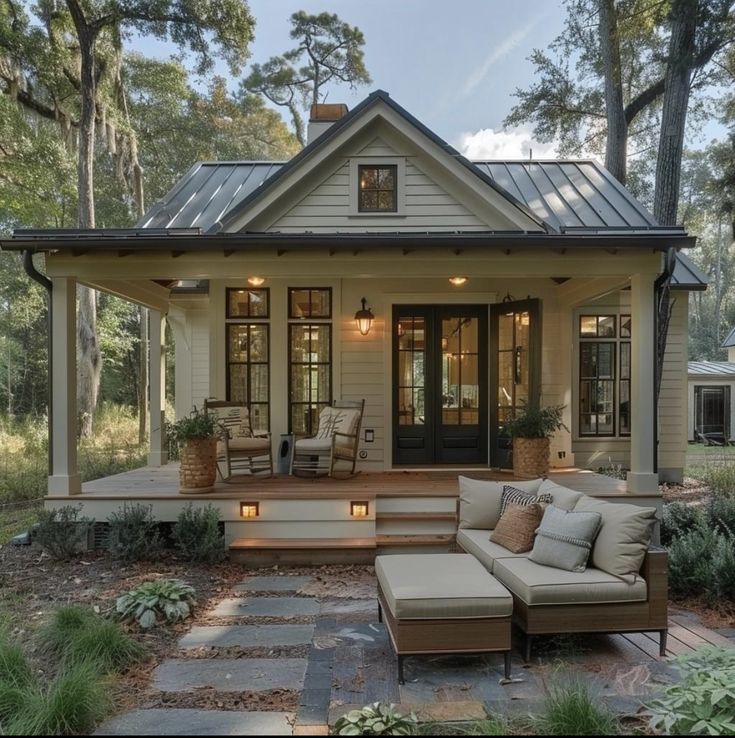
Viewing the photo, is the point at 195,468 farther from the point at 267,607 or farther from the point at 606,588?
the point at 606,588

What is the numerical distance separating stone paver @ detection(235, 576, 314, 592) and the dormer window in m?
4.22

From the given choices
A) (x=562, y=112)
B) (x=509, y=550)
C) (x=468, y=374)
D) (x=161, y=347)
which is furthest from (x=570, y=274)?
(x=562, y=112)

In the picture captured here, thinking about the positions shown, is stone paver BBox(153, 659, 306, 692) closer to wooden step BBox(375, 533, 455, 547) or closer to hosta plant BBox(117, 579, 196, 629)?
hosta plant BBox(117, 579, 196, 629)

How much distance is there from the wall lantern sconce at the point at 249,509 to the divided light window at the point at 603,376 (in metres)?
4.81

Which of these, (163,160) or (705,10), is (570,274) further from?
(163,160)

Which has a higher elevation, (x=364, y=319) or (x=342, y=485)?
(x=364, y=319)

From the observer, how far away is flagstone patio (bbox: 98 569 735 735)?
2.48m

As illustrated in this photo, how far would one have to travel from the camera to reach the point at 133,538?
483cm

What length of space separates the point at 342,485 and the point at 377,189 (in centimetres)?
355

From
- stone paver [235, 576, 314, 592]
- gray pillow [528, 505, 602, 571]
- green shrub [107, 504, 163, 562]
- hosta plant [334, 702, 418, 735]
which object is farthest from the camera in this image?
green shrub [107, 504, 163, 562]

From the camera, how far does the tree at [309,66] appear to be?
725 inches

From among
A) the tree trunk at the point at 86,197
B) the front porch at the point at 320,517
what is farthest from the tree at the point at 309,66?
the front porch at the point at 320,517

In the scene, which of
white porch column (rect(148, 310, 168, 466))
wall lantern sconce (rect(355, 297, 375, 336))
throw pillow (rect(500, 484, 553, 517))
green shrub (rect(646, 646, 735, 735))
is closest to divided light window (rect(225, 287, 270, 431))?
wall lantern sconce (rect(355, 297, 375, 336))

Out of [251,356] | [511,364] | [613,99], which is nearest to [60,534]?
[251,356]
